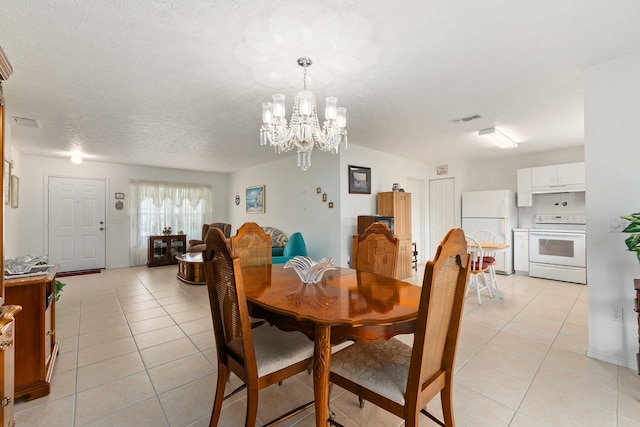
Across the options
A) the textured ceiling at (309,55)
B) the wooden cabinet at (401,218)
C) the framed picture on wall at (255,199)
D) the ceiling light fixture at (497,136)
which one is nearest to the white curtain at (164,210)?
the framed picture on wall at (255,199)

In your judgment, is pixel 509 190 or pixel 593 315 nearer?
pixel 593 315

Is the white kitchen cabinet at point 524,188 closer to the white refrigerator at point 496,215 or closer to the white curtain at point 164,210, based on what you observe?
the white refrigerator at point 496,215

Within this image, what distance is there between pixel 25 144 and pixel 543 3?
6.66 metres

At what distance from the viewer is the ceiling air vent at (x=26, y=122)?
3281 mm

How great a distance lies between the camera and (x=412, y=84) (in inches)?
97.8

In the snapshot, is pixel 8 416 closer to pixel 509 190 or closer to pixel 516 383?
pixel 516 383

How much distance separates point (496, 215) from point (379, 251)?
13.5 feet

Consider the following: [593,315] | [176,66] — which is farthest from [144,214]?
Answer: [593,315]

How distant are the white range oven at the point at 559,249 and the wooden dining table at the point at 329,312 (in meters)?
4.56

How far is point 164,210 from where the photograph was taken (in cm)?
683

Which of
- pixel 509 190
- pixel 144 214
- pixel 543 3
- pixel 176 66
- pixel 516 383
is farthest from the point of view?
pixel 144 214

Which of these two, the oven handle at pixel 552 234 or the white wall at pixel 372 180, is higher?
the white wall at pixel 372 180

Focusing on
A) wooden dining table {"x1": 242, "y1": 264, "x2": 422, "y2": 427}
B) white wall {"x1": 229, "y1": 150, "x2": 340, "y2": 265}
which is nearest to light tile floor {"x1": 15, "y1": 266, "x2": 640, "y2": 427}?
wooden dining table {"x1": 242, "y1": 264, "x2": 422, "y2": 427}

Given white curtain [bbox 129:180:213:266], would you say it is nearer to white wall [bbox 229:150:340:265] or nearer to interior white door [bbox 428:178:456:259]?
white wall [bbox 229:150:340:265]
